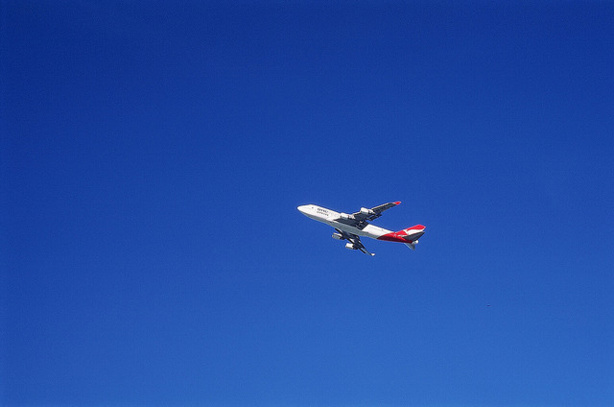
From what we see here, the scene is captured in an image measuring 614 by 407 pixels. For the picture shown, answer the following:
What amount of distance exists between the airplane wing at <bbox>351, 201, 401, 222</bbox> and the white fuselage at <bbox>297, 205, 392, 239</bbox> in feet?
8.28

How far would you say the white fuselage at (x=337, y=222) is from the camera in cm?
13312

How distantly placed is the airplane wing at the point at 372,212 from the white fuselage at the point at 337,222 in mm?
2525

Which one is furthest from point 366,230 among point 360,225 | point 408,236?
point 408,236

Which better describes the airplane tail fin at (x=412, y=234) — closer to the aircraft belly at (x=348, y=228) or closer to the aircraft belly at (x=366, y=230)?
the aircraft belly at (x=366, y=230)

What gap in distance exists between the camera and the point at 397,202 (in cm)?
12706

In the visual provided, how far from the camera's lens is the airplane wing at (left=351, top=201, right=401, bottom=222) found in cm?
12775

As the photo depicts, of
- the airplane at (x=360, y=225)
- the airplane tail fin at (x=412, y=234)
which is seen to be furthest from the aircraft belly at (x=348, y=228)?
the airplane tail fin at (x=412, y=234)

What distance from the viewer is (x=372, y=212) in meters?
130

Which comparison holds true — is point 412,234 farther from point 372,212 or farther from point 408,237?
point 372,212

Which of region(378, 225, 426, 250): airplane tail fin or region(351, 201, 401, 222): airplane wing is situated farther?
region(378, 225, 426, 250): airplane tail fin

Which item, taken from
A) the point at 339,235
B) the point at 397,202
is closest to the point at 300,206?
the point at 339,235

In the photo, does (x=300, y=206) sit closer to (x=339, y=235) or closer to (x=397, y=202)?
(x=339, y=235)

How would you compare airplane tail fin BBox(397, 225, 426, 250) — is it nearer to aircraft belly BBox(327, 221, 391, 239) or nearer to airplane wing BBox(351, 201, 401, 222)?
aircraft belly BBox(327, 221, 391, 239)

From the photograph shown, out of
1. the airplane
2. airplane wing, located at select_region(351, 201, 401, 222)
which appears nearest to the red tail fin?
the airplane
